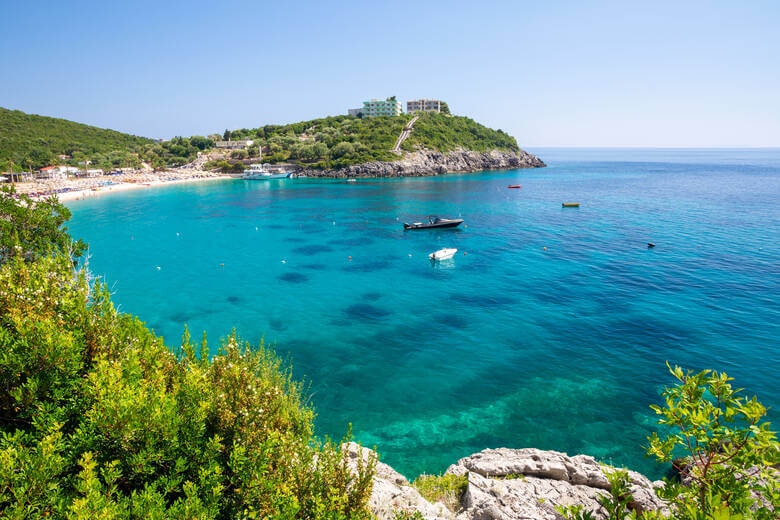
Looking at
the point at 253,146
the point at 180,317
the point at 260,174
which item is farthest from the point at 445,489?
the point at 253,146

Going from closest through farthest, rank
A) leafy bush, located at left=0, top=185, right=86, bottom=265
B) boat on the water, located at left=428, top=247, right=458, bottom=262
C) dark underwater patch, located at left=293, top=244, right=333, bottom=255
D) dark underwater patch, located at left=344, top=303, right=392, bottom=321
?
leafy bush, located at left=0, top=185, right=86, bottom=265, dark underwater patch, located at left=344, top=303, right=392, bottom=321, boat on the water, located at left=428, top=247, right=458, bottom=262, dark underwater patch, located at left=293, top=244, right=333, bottom=255

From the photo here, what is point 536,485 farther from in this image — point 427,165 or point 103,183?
point 103,183

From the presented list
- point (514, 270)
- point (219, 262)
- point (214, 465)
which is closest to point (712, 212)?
point (514, 270)

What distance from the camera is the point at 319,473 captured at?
8969mm

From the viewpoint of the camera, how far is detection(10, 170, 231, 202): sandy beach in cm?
10562

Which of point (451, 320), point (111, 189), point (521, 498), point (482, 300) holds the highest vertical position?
point (111, 189)

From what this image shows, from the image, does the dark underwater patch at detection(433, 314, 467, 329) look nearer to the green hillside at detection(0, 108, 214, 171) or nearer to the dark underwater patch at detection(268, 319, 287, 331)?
the dark underwater patch at detection(268, 319, 287, 331)

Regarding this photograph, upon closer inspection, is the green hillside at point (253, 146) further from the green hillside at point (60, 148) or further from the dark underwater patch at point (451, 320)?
the dark underwater patch at point (451, 320)

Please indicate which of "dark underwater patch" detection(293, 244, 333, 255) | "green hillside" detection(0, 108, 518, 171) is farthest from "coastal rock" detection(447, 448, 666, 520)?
"green hillside" detection(0, 108, 518, 171)

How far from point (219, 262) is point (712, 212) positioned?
92703 millimetres

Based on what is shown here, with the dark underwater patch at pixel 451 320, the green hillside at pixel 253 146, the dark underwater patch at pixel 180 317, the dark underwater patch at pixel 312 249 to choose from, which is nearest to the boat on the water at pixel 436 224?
the dark underwater patch at pixel 312 249

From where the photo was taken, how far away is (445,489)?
13219 mm

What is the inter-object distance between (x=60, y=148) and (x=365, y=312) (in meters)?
201

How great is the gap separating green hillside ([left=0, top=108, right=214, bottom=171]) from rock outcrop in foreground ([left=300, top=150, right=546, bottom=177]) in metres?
81.3
